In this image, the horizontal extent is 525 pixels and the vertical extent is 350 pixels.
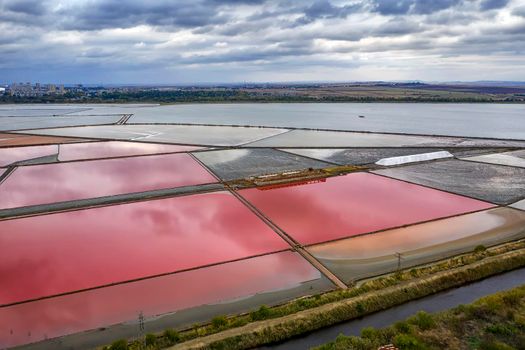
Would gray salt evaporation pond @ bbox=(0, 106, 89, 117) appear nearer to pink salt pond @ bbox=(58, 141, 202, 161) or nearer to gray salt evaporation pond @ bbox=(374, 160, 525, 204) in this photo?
pink salt pond @ bbox=(58, 141, 202, 161)

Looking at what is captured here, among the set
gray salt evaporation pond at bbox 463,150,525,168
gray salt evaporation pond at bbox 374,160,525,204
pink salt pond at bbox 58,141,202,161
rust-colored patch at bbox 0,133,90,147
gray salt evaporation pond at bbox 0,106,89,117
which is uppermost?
gray salt evaporation pond at bbox 0,106,89,117

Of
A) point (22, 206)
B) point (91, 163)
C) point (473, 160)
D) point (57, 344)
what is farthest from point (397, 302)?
point (91, 163)

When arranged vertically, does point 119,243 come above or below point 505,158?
below

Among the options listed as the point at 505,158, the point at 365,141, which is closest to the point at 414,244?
the point at 505,158

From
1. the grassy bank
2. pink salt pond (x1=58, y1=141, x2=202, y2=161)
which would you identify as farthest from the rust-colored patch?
the grassy bank

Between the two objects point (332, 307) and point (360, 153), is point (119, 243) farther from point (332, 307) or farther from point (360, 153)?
point (360, 153)

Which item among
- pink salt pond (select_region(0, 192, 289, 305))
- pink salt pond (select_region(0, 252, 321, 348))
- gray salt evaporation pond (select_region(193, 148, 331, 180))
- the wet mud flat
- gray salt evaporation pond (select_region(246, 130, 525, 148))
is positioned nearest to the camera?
pink salt pond (select_region(0, 252, 321, 348))

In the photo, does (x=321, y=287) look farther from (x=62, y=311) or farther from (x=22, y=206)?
(x=22, y=206)
